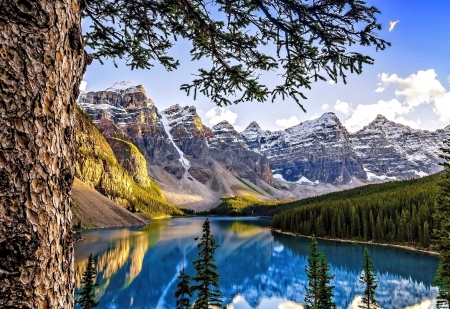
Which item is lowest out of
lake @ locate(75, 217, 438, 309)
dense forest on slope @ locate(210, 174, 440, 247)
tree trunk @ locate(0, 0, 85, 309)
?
lake @ locate(75, 217, 438, 309)

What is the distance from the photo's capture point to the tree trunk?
1867 millimetres

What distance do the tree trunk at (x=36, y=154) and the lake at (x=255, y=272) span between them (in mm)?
20233

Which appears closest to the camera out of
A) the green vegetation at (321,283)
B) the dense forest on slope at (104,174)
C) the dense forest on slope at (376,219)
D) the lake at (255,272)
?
the green vegetation at (321,283)

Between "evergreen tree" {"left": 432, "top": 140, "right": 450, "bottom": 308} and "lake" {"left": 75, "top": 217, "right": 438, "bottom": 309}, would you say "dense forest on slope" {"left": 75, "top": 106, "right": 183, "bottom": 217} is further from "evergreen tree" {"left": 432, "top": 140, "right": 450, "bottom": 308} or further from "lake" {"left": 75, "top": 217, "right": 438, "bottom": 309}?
"evergreen tree" {"left": 432, "top": 140, "right": 450, "bottom": 308}

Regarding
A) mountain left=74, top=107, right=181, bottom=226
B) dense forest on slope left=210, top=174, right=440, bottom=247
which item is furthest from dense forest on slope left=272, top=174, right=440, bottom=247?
mountain left=74, top=107, right=181, bottom=226

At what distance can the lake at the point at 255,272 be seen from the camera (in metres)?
32.8

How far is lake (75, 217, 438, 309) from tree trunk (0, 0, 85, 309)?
2023cm

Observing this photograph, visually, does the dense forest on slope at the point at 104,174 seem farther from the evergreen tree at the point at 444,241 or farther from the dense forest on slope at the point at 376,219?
the evergreen tree at the point at 444,241

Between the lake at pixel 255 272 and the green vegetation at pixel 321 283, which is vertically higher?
the green vegetation at pixel 321 283

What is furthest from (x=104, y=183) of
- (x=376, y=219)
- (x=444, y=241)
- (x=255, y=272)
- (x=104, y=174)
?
(x=444, y=241)

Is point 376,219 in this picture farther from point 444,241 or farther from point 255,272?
point 444,241

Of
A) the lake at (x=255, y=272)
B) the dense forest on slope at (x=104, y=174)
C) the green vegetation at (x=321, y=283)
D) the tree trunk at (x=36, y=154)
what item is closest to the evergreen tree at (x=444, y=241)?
the green vegetation at (x=321, y=283)

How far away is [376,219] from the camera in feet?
237

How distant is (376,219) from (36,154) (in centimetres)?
8012
